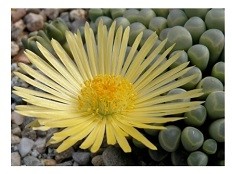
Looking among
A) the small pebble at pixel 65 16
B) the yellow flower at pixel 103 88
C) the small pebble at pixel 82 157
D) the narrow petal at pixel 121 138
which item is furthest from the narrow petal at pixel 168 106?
the small pebble at pixel 65 16

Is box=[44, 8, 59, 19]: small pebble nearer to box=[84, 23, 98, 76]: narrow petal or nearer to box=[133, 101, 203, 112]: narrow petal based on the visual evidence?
box=[84, 23, 98, 76]: narrow petal

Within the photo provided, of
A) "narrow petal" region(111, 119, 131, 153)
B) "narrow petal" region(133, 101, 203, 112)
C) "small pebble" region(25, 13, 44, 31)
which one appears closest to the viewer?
"narrow petal" region(111, 119, 131, 153)

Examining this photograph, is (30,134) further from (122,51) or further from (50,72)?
(122,51)

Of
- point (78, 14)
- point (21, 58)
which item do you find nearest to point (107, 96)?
point (21, 58)

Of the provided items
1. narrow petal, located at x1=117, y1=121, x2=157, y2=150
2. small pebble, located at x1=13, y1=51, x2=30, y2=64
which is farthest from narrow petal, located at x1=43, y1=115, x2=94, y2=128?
small pebble, located at x1=13, y1=51, x2=30, y2=64

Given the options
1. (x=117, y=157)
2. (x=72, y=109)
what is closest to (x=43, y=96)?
(x=72, y=109)
